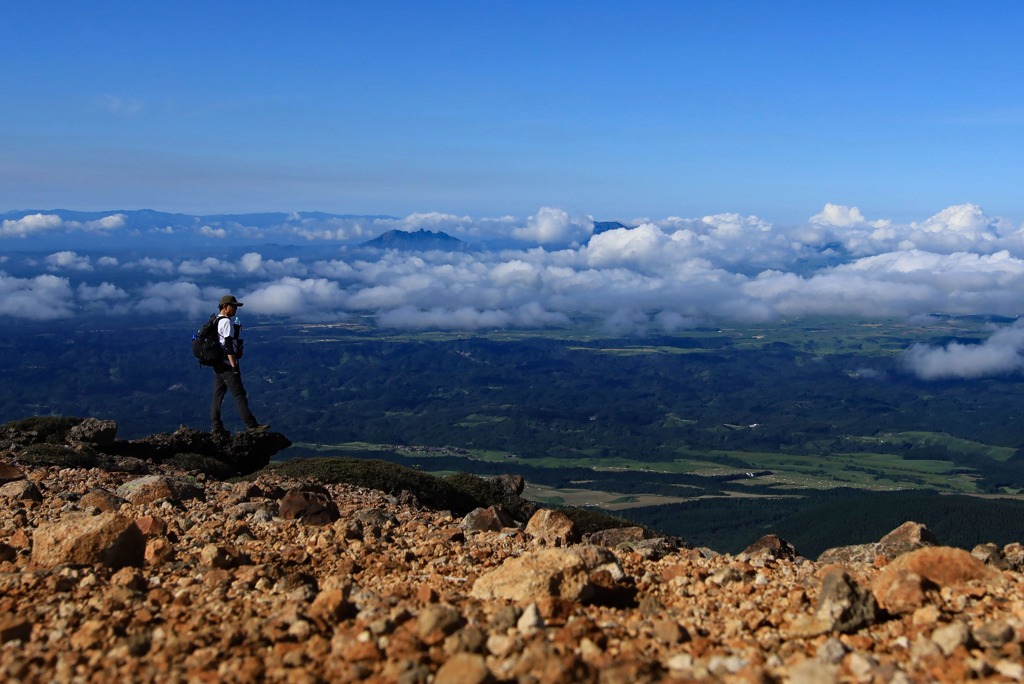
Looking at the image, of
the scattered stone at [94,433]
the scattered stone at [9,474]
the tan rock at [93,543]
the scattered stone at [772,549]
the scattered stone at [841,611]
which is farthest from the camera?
the scattered stone at [94,433]

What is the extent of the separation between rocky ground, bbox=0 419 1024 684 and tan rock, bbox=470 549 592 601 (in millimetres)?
22

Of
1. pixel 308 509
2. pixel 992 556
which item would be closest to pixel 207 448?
pixel 308 509

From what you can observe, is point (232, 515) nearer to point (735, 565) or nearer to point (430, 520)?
point (430, 520)

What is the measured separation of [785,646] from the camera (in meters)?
6.22

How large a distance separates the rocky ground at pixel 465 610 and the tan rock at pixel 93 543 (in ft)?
0.08

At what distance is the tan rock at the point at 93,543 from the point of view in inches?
343

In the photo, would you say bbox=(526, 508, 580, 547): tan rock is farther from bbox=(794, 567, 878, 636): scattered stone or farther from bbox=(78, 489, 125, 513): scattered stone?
bbox=(78, 489, 125, 513): scattered stone

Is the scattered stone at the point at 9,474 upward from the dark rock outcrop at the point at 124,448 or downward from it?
upward

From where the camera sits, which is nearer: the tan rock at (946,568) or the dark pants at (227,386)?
the tan rock at (946,568)

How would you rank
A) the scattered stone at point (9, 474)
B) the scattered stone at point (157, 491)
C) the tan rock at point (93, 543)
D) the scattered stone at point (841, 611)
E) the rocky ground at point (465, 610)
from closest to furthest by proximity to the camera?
1. the rocky ground at point (465, 610)
2. the scattered stone at point (841, 611)
3. the tan rock at point (93, 543)
4. the scattered stone at point (157, 491)
5. the scattered stone at point (9, 474)

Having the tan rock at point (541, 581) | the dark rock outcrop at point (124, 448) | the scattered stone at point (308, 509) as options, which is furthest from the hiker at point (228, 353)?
the tan rock at point (541, 581)

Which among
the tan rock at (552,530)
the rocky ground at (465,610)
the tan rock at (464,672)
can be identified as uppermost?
the tan rock at (464,672)

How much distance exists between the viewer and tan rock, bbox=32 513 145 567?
8.71 meters

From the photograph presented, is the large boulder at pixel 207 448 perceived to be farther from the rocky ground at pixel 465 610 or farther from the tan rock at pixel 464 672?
the tan rock at pixel 464 672
